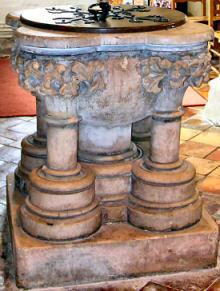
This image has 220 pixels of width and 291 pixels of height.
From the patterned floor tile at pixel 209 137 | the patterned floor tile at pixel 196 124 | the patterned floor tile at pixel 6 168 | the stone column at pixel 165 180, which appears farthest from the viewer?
the patterned floor tile at pixel 196 124

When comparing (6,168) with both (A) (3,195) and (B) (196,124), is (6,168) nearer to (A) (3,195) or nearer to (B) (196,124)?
(A) (3,195)

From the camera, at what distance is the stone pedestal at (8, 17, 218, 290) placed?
2240 millimetres

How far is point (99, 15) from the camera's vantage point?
8.14ft

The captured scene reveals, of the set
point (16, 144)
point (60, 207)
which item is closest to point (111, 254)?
point (60, 207)

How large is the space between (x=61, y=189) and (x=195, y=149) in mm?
1666

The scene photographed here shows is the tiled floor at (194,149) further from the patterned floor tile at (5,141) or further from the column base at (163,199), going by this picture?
the column base at (163,199)

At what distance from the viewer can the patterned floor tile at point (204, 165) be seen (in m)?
3.54

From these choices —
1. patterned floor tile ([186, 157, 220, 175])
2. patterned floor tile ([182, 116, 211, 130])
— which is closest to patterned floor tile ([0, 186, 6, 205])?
patterned floor tile ([186, 157, 220, 175])

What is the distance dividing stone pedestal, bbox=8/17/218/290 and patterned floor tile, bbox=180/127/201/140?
149 centimetres

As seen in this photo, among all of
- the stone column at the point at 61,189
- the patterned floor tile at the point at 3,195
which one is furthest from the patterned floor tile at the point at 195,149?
the stone column at the point at 61,189

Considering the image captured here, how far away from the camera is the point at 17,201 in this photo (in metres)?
2.73

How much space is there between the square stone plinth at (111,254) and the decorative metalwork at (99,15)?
85 centimetres

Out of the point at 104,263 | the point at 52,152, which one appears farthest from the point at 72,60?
the point at 104,263

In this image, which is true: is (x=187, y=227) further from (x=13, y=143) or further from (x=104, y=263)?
(x=13, y=143)
